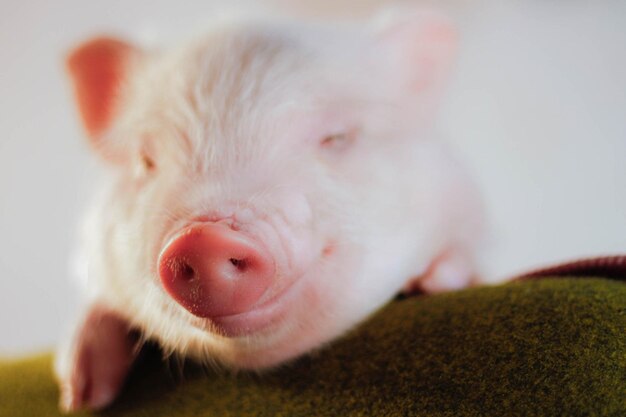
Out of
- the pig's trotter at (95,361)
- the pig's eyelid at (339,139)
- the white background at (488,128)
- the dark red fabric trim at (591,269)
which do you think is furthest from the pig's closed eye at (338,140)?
the white background at (488,128)

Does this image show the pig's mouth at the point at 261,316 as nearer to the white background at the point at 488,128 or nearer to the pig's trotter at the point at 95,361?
the pig's trotter at the point at 95,361

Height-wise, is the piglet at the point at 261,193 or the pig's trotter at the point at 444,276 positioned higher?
the piglet at the point at 261,193

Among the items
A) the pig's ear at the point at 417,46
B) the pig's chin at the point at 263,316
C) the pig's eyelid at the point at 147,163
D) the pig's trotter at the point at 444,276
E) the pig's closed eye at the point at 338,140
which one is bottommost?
the pig's trotter at the point at 444,276

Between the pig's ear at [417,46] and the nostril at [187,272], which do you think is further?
the pig's ear at [417,46]

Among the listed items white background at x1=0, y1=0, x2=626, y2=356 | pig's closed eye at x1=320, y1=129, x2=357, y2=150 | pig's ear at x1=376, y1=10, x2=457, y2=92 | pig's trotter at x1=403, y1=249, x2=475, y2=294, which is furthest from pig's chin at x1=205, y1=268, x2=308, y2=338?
white background at x1=0, y1=0, x2=626, y2=356

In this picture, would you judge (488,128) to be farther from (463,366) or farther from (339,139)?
(463,366)

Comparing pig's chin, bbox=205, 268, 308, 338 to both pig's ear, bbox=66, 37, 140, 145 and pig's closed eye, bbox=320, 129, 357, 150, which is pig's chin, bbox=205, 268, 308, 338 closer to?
pig's closed eye, bbox=320, 129, 357, 150

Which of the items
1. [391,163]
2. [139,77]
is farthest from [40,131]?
[391,163]
